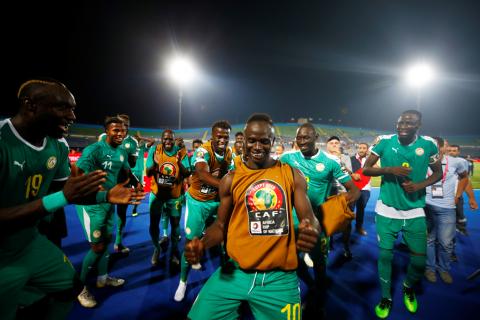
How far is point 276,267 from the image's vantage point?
6.17ft

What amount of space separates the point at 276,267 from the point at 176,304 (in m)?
2.26

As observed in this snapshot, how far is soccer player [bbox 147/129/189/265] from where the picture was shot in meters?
4.61

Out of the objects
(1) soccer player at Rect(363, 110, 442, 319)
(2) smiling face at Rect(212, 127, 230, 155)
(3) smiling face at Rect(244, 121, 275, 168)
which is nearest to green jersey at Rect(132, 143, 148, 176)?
(2) smiling face at Rect(212, 127, 230, 155)

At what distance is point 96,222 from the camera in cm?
352

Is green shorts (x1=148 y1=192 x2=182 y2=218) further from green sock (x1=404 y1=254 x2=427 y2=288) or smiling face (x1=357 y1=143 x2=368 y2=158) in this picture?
smiling face (x1=357 y1=143 x2=368 y2=158)

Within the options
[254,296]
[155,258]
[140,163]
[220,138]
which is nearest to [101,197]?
[254,296]

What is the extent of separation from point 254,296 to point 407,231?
279 cm

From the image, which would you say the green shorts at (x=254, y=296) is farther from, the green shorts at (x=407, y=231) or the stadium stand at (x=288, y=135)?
the stadium stand at (x=288, y=135)

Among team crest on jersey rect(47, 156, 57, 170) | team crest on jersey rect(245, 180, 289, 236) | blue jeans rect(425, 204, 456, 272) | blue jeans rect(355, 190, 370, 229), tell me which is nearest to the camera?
team crest on jersey rect(245, 180, 289, 236)

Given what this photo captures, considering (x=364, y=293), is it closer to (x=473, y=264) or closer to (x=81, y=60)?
(x=473, y=264)

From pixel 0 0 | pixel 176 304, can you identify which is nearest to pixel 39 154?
pixel 176 304

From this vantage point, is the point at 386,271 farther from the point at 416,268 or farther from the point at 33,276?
the point at 33,276

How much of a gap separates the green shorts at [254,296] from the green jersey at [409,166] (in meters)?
2.45

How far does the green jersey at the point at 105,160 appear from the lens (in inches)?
137
